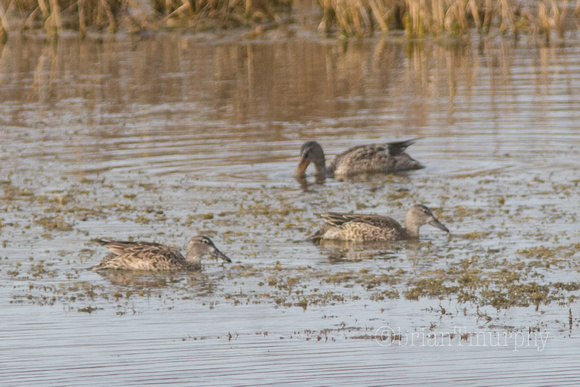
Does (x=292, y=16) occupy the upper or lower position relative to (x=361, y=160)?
upper

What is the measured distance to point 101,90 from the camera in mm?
26109

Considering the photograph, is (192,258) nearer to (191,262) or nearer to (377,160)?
(191,262)

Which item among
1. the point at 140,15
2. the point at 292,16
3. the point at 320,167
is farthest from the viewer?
the point at 292,16

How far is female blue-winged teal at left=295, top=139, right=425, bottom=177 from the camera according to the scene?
18.0 metres

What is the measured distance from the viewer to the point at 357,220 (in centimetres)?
1324

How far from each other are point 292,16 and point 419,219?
2588 centimetres

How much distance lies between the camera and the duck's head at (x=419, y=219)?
13188 mm

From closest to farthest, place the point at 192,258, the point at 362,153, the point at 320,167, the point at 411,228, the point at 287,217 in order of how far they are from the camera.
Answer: the point at 192,258
the point at 411,228
the point at 287,217
the point at 362,153
the point at 320,167

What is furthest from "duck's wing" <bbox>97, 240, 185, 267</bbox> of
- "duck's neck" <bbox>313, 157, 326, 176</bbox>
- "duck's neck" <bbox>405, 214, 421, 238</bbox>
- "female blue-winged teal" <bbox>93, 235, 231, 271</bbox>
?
"duck's neck" <bbox>313, 157, 326, 176</bbox>

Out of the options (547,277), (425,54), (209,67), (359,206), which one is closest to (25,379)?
(547,277)

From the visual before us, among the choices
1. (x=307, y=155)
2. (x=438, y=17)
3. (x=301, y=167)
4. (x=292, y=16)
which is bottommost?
(x=301, y=167)

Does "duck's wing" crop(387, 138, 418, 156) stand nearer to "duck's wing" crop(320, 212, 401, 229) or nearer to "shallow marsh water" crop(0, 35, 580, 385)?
"shallow marsh water" crop(0, 35, 580, 385)

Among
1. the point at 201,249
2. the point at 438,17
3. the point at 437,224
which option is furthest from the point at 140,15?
the point at 201,249

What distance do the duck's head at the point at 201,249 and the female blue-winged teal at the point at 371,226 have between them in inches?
68.5
